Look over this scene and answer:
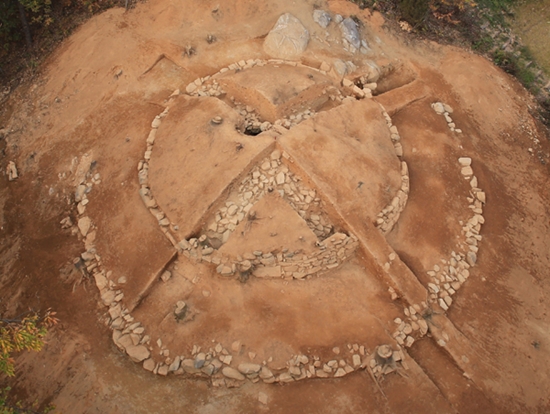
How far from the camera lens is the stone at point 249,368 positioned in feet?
23.5

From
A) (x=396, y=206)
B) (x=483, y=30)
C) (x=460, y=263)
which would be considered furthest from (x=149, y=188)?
(x=483, y=30)

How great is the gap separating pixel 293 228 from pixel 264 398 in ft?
10.1

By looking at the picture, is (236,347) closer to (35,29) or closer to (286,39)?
(286,39)

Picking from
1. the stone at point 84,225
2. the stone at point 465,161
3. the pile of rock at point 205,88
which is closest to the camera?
the stone at point 84,225

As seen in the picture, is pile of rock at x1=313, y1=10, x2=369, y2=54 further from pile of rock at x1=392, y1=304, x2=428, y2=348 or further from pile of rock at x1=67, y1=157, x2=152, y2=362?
pile of rock at x1=67, y1=157, x2=152, y2=362

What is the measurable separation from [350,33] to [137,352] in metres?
9.98

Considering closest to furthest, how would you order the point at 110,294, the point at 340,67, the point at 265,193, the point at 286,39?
the point at 110,294 < the point at 265,193 < the point at 340,67 < the point at 286,39

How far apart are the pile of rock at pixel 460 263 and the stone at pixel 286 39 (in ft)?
19.1

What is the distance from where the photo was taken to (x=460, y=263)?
8.72m

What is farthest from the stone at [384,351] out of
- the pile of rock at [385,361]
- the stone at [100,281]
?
the stone at [100,281]

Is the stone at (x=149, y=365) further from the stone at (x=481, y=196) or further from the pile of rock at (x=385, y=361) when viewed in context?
the stone at (x=481, y=196)

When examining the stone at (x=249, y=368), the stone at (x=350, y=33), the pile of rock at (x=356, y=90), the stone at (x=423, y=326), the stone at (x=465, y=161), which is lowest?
the stone at (x=249, y=368)

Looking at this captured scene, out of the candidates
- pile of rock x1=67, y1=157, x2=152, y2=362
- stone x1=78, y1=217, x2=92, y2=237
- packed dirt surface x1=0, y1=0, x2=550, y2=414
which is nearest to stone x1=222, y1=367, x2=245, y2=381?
packed dirt surface x1=0, y1=0, x2=550, y2=414

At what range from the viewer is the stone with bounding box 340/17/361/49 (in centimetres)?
1196
